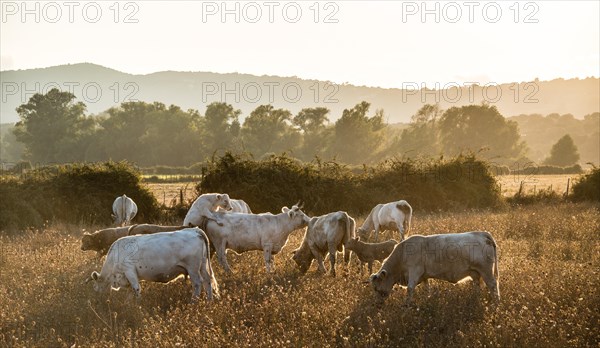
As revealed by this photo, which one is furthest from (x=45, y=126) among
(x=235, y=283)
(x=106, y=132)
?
(x=235, y=283)

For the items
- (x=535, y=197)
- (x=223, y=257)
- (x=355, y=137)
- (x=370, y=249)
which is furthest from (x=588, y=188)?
(x=355, y=137)

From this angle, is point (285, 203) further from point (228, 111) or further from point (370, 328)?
point (228, 111)

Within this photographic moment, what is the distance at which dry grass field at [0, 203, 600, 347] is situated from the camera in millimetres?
9266

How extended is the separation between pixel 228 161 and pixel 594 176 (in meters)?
22.8

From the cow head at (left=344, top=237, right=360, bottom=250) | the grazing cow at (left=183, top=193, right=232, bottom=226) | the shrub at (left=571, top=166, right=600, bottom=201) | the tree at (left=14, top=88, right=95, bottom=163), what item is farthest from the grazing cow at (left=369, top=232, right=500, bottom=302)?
the tree at (left=14, top=88, right=95, bottom=163)

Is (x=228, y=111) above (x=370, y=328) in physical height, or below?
above

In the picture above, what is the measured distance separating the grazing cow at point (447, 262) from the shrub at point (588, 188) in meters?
29.5

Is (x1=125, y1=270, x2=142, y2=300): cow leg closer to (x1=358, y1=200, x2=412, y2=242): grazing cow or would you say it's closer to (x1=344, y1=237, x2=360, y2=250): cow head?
(x1=344, y1=237, x2=360, y2=250): cow head

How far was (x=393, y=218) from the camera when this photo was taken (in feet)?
68.8

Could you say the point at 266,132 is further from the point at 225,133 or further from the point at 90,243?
the point at 90,243

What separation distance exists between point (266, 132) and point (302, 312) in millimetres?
84216

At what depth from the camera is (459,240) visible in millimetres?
11562

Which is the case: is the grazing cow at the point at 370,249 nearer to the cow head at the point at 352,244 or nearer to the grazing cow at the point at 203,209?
the cow head at the point at 352,244

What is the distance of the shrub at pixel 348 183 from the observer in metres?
31.0
